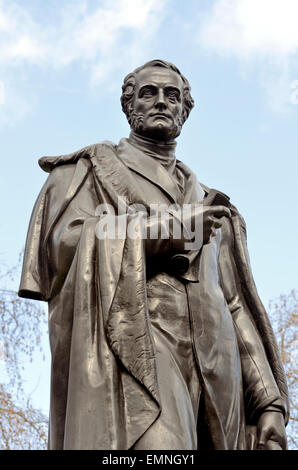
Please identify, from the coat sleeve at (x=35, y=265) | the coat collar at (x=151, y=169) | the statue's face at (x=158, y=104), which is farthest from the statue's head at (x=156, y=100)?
the coat sleeve at (x=35, y=265)

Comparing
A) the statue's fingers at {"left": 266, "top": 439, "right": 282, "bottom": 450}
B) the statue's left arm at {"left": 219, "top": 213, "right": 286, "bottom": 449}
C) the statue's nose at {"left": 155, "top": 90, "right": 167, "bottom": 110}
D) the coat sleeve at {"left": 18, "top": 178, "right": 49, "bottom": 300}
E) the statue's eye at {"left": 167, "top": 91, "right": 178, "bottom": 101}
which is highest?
the statue's eye at {"left": 167, "top": 91, "right": 178, "bottom": 101}

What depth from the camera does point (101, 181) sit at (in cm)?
543

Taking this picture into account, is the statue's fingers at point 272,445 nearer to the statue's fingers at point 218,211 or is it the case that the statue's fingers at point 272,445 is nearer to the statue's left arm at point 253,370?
the statue's left arm at point 253,370

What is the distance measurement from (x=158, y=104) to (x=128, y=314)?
1.48 metres

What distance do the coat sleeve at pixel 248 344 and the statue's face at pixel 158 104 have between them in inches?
25.6

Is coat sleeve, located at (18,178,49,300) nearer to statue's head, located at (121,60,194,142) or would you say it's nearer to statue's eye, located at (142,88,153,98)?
statue's head, located at (121,60,194,142)

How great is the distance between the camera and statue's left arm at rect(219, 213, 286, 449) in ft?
16.5

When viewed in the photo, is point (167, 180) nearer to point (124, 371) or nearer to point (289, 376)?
point (124, 371)

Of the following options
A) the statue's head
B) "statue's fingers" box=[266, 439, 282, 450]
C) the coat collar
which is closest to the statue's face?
the statue's head

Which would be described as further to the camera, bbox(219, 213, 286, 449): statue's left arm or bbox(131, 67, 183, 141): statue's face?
bbox(131, 67, 183, 141): statue's face

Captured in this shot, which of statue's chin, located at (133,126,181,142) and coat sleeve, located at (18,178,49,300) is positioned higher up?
statue's chin, located at (133,126,181,142)

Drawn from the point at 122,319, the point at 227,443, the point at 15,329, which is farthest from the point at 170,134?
the point at 15,329

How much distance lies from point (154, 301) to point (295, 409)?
818cm

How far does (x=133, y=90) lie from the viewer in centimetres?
579
